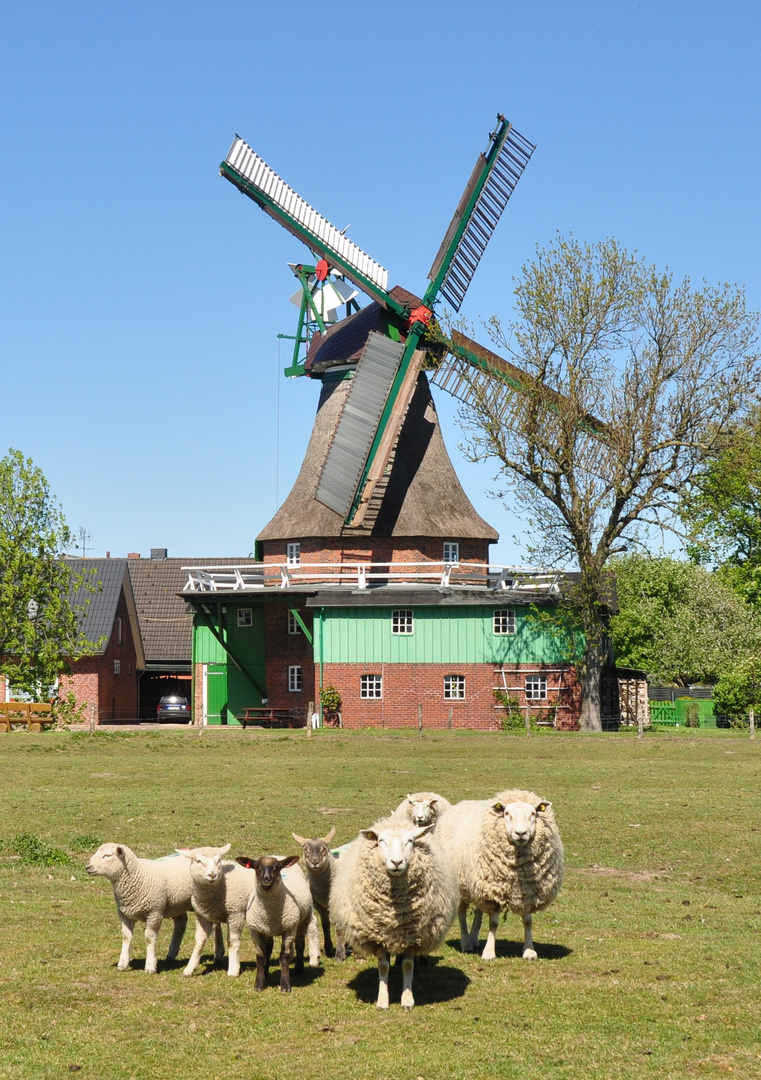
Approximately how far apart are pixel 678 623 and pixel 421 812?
194 feet

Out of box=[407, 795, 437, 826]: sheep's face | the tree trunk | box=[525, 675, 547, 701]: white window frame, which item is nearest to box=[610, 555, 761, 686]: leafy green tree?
box=[525, 675, 547, 701]: white window frame

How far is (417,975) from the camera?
38.1 ft

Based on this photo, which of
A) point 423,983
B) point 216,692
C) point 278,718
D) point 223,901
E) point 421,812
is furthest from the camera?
point 216,692

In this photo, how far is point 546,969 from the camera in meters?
11.5

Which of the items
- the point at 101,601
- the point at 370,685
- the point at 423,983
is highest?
the point at 101,601

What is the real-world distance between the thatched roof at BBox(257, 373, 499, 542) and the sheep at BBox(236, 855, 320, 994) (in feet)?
116

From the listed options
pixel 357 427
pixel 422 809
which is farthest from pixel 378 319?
pixel 422 809

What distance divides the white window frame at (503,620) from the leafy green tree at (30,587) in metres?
15.3

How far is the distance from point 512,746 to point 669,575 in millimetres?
42586

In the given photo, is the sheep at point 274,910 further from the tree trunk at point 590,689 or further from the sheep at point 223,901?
the tree trunk at point 590,689

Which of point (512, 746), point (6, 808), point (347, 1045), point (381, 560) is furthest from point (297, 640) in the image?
point (347, 1045)

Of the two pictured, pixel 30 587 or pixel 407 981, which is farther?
pixel 30 587

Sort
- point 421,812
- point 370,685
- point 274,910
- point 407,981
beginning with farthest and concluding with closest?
point 370,685
point 421,812
point 274,910
point 407,981

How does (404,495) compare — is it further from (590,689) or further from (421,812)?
(421,812)
